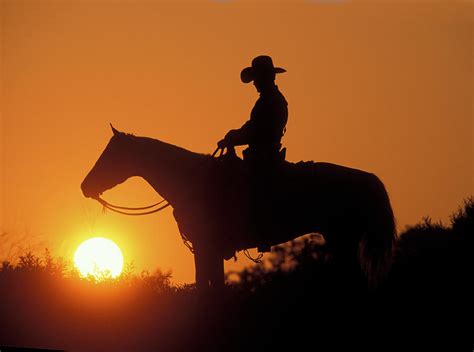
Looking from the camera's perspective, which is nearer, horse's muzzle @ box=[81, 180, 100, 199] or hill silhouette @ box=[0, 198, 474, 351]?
hill silhouette @ box=[0, 198, 474, 351]

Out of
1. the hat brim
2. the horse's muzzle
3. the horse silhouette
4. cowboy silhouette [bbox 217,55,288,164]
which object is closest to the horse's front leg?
the horse silhouette

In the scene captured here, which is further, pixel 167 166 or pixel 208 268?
pixel 167 166

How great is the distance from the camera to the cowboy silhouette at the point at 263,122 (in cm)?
1363

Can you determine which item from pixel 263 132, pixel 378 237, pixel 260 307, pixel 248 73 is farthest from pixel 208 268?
pixel 248 73

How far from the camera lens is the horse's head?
14305 millimetres

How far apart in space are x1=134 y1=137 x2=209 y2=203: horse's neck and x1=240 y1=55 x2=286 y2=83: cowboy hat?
146cm

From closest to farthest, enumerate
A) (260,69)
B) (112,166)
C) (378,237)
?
(260,69), (378,237), (112,166)

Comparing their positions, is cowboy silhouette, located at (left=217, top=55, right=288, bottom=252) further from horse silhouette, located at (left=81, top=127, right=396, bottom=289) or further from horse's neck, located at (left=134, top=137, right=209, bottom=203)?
horse's neck, located at (left=134, top=137, right=209, bottom=203)

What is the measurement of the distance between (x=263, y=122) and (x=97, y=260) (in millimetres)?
4137

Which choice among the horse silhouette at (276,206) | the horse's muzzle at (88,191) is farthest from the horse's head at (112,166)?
the horse silhouette at (276,206)

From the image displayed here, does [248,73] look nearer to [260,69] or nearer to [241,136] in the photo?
[260,69]

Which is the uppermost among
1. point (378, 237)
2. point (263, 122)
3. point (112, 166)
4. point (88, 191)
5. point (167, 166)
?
point (263, 122)

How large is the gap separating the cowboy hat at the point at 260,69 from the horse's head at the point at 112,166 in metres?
2.18

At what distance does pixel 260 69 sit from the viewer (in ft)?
44.9
